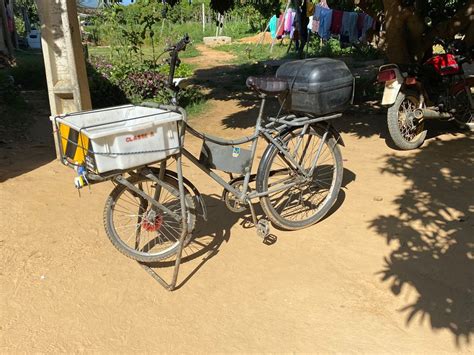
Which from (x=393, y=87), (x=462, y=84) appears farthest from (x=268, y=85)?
(x=462, y=84)

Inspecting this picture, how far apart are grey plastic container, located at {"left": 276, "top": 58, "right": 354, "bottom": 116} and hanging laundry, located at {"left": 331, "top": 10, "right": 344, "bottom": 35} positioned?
12.8 m

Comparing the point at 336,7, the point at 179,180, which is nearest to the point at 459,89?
the point at 179,180

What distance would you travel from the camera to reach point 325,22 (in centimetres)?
1531

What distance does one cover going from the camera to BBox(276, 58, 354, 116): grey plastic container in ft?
10.8

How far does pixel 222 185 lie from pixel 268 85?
783 mm

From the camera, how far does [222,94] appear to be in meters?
9.68

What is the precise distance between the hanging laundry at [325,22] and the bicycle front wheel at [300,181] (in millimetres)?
12256

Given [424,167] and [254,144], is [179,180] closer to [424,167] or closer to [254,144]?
[254,144]

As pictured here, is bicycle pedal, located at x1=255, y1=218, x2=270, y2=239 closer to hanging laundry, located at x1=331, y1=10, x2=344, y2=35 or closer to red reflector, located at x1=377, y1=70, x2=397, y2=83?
red reflector, located at x1=377, y1=70, x2=397, y2=83

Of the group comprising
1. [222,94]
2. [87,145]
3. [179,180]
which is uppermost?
[87,145]

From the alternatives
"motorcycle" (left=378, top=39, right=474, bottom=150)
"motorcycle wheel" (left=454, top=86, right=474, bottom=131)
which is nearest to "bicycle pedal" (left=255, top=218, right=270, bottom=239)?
"motorcycle" (left=378, top=39, right=474, bottom=150)

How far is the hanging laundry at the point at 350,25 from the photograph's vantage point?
15.0 meters

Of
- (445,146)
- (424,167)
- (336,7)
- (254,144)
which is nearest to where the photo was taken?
(254,144)

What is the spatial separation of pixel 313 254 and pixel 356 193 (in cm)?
119
